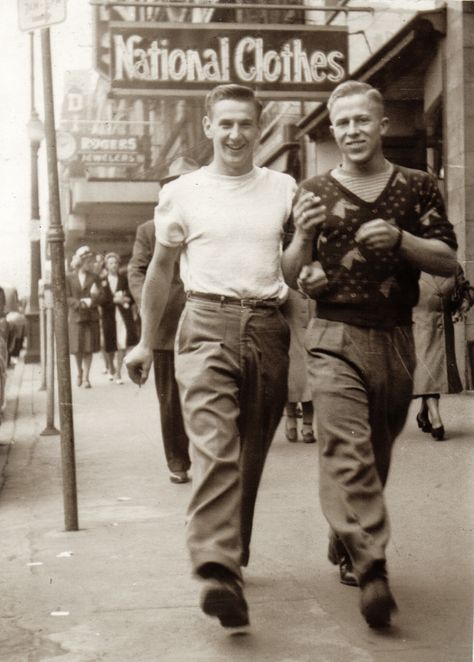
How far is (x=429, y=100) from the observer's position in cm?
1288

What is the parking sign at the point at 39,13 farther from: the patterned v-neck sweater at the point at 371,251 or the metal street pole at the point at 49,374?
the metal street pole at the point at 49,374

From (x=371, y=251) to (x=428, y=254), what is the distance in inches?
7.9

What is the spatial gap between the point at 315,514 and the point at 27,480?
2.34m

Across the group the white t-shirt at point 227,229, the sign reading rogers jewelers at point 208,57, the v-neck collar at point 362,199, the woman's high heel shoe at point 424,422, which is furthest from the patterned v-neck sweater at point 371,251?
the sign reading rogers jewelers at point 208,57

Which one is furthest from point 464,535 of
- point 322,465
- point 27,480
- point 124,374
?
point 124,374

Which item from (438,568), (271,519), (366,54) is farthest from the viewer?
(366,54)

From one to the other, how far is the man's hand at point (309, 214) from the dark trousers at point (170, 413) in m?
3.35

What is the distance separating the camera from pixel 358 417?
430cm

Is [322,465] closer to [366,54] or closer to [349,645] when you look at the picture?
[349,645]

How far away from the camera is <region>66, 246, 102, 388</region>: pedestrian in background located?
15156 mm

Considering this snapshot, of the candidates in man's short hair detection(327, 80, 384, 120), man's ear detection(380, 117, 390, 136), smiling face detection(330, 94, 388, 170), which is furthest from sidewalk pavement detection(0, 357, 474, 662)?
man's short hair detection(327, 80, 384, 120)

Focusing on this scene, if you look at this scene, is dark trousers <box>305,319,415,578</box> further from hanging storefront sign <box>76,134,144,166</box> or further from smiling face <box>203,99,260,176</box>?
hanging storefront sign <box>76,134,144,166</box>

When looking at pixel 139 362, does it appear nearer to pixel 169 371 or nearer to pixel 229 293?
pixel 229 293

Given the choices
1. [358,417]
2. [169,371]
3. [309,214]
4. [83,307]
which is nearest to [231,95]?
[309,214]
